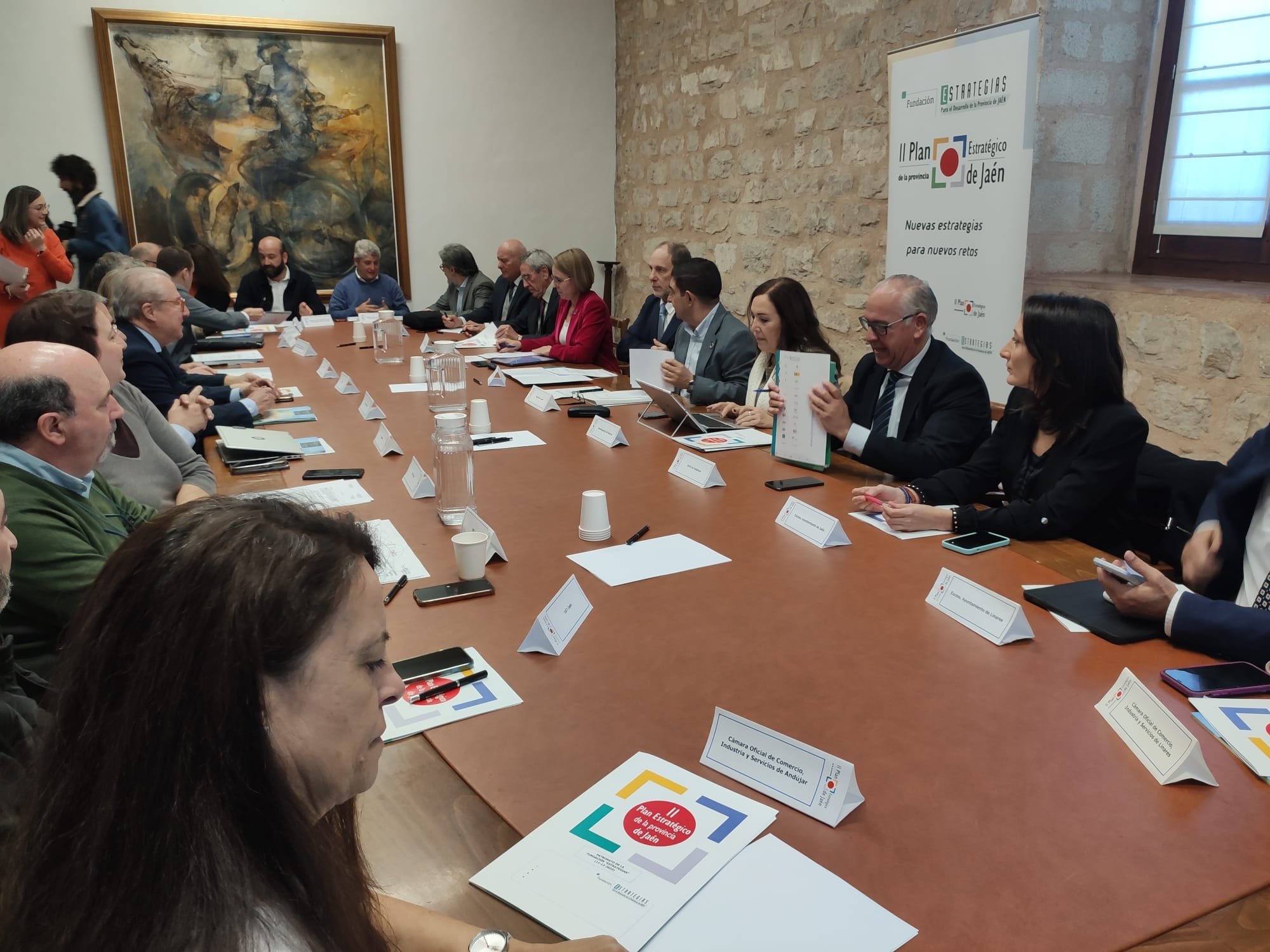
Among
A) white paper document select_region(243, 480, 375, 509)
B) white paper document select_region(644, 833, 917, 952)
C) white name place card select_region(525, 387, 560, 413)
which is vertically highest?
white name place card select_region(525, 387, 560, 413)

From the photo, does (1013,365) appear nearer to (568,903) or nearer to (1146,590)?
(1146,590)

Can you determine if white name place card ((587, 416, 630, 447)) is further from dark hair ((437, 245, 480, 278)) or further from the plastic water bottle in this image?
dark hair ((437, 245, 480, 278))

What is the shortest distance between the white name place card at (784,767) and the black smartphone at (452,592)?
677mm

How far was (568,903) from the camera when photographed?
0.97 meters

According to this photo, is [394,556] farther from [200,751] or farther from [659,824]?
[200,751]

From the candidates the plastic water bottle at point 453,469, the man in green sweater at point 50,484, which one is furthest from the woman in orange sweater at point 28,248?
the plastic water bottle at point 453,469

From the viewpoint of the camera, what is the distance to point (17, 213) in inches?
214

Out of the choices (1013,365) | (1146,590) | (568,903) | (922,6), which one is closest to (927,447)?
(1013,365)

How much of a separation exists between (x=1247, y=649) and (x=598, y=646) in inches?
42.5

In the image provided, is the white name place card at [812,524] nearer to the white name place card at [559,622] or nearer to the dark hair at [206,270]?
the white name place card at [559,622]

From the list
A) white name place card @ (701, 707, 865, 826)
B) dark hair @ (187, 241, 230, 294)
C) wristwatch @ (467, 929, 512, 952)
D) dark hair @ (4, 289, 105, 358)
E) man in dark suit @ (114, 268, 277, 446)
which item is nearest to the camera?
Result: wristwatch @ (467, 929, 512, 952)

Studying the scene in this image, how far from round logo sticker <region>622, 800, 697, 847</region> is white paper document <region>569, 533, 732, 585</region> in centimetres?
74

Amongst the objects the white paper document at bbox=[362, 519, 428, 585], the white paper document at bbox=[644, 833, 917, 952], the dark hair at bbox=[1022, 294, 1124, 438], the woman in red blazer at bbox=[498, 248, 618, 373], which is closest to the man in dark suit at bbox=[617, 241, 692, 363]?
the woman in red blazer at bbox=[498, 248, 618, 373]

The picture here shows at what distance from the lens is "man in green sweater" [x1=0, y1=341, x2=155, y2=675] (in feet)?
5.41
